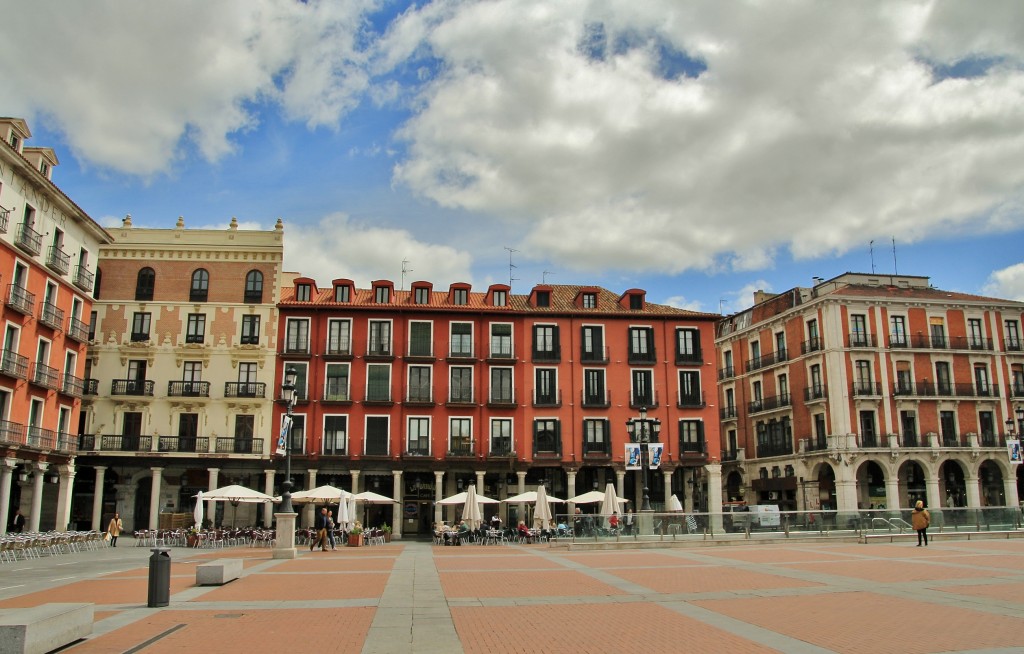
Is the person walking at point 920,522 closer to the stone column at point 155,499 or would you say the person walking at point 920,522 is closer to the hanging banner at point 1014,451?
the hanging banner at point 1014,451

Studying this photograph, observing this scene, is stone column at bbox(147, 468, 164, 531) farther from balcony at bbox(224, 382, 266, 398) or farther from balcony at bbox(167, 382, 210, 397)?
balcony at bbox(224, 382, 266, 398)

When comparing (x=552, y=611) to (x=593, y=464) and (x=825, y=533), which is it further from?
(x=593, y=464)

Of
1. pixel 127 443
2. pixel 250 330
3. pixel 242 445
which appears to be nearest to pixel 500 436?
pixel 242 445

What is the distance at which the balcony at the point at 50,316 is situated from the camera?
34594 mm

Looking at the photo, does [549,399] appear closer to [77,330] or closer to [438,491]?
[438,491]

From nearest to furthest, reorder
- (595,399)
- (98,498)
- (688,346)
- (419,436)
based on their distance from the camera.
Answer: (98,498) < (419,436) < (595,399) < (688,346)

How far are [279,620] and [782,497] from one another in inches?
1946

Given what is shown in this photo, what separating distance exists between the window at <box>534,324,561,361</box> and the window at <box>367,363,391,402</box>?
8.74 meters

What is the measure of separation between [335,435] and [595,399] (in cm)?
1498

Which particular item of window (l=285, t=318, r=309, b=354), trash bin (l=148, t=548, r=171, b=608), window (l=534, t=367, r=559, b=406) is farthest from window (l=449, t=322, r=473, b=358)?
trash bin (l=148, t=548, r=171, b=608)

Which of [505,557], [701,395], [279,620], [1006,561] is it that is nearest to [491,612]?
[279,620]

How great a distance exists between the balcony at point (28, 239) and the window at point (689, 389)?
33.8 meters

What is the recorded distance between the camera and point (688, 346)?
4916 cm

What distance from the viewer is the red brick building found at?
150 ft
